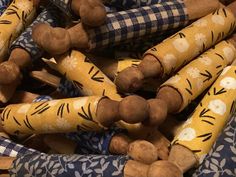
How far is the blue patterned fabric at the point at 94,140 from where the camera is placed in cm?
62

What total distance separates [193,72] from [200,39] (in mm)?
65

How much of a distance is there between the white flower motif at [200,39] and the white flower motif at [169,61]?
0.18ft

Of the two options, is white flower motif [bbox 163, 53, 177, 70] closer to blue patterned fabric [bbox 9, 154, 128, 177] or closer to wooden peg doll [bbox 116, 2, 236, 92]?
wooden peg doll [bbox 116, 2, 236, 92]

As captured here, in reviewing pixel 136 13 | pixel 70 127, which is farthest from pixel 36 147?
pixel 136 13

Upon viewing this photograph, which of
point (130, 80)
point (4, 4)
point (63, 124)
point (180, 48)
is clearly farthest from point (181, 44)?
point (4, 4)

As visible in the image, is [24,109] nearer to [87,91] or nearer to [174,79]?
[87,91]

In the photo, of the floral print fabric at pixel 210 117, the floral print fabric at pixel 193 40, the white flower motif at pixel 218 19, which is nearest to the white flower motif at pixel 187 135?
the floral print fabric at pixel 210 117

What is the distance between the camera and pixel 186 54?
671mm

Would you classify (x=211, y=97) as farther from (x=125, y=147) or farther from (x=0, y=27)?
(x=0, y=27)

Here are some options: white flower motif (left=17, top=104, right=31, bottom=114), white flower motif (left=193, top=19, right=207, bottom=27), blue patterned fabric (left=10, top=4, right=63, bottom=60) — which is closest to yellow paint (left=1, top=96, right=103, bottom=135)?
white flower motif (left=17, top=104, right=31, bottom=114)

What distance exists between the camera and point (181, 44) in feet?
Result: 2.20

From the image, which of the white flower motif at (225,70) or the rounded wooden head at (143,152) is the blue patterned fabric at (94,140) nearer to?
the rounded wooden head at (143,152)

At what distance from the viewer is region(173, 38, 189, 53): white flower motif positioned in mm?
667

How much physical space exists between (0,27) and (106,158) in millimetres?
333
